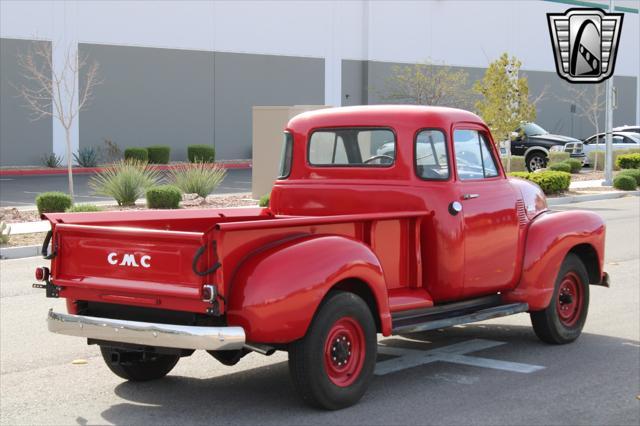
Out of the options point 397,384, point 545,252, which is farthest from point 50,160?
point 397,384

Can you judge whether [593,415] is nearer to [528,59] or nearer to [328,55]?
[328,55]

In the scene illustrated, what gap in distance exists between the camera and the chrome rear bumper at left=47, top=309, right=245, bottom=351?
6496 millimetres

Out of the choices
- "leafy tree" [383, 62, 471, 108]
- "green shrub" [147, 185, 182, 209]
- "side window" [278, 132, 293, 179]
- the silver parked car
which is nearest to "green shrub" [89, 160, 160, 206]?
"green shrub" [147, 185, 182, 209]

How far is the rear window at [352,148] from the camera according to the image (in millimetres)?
8758

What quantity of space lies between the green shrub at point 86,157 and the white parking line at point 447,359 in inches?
1140

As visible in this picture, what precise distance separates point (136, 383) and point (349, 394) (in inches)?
70.1

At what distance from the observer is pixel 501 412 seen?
7145 millimetres

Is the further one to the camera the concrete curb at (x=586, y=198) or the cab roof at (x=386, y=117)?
the concrete curb at (x=586, y=198)

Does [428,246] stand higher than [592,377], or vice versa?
[428,246]

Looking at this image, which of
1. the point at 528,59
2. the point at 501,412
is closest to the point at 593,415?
the point at 501,412

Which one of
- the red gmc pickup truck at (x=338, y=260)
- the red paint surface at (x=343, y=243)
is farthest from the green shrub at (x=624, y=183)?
the red paint surface at (x=343, y=243)

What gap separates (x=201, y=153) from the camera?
130ft

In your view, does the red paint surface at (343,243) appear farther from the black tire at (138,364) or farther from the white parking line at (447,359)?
the black tire at (138,364)

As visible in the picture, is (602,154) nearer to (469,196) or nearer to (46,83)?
(46,83)
